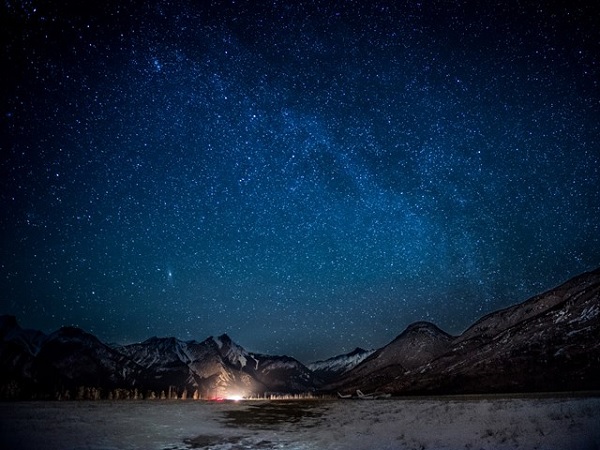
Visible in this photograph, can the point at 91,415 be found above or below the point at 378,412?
above

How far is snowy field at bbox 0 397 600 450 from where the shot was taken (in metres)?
21.8

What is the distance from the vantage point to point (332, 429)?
30094mm

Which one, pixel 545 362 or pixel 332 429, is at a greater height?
pixel 332 429

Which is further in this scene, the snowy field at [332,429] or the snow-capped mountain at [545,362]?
the snow-capped mountain at [545,362]

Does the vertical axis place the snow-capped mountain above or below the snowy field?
below

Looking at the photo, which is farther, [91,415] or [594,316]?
[594,316]

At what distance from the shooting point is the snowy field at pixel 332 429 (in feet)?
71.7

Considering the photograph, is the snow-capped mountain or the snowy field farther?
the snow-capped mountain

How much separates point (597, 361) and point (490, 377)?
46798mm

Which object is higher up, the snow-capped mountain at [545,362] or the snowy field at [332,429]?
the snowy field at [332,429]

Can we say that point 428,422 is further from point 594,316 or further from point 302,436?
point 594,316

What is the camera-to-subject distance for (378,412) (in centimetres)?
3744

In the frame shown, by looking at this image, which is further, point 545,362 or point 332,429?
point 545,362

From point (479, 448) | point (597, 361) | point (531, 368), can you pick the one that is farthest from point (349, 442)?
point (531, 368)
